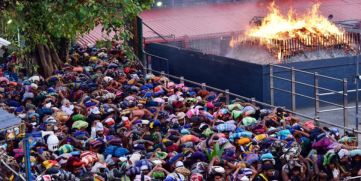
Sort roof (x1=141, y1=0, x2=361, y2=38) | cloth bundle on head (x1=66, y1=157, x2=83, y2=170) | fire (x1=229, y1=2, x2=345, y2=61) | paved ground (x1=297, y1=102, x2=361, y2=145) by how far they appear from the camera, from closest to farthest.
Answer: cloth bundle on head (x1=66, y1=157, x2=83, y2=170) → paved ground (x1=297, y1=102, x2=361, y2=145) → fire (x1=229, y1=2, x2=345, y2=61) → roof (x1=141, y1=0, x2=361, y2=38)

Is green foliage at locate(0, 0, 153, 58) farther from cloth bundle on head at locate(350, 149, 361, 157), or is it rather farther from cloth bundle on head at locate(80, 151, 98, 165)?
cloth bundle on head at locate(350, 149, 361, 157)

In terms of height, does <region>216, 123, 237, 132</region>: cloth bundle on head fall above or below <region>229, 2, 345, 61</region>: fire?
below

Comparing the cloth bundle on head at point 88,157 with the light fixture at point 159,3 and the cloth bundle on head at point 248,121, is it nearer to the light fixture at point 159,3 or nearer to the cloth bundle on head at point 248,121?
the cloth bundle on head at point 248,121

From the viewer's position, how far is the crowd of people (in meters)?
10.7

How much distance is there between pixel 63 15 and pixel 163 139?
5229 millimetres

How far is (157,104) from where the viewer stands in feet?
48.7

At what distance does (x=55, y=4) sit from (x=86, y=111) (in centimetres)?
346

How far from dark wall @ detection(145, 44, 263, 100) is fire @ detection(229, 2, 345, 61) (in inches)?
65.1

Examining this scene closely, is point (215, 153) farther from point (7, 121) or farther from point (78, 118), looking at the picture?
point (7, 121)

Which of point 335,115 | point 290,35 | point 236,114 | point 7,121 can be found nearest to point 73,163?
point 7,121

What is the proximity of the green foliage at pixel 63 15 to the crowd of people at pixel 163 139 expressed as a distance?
1.46 metres

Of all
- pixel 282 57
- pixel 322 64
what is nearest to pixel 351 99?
pixel 322 64

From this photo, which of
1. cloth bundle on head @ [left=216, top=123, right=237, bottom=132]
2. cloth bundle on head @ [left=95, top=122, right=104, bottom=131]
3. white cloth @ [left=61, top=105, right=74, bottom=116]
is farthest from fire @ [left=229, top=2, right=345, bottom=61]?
cloth bundle on head @ [left=95, top=122, right=104, bottom=131]

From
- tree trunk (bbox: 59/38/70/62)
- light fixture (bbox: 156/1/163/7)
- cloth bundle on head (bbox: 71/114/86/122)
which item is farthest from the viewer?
light fixture (bbox: 156/1/163/7)
